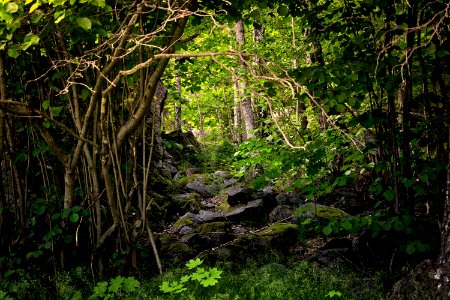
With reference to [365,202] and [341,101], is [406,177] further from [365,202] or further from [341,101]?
[365,202]

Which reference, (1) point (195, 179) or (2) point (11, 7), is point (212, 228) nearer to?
(1) point (195, 179)

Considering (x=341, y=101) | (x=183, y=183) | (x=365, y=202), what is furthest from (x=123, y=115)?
(x=183, y=183)

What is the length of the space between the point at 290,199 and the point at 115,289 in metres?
5.34

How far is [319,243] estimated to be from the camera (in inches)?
238

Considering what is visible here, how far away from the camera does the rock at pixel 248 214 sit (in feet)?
24.7

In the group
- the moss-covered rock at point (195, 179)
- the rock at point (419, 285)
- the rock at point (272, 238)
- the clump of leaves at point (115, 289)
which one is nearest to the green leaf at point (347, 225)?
the rock at point (419, 285)

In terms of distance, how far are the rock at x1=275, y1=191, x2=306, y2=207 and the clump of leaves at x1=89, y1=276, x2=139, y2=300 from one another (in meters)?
4.95

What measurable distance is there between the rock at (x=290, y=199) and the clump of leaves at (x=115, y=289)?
195 inches

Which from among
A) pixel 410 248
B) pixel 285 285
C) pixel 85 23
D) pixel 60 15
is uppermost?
pixel 60 15

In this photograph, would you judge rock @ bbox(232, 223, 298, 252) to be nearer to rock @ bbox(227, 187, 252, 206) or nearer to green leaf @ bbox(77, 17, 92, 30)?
rock @ bbox(227, 187, 252, 206)

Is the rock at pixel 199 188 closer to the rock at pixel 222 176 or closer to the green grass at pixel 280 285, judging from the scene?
the rock at pixel 222 176

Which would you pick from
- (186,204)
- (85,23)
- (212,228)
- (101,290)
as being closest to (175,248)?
(212,228)

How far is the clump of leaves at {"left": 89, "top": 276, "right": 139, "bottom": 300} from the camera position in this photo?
3707 millimetres

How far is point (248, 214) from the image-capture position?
303 inches
